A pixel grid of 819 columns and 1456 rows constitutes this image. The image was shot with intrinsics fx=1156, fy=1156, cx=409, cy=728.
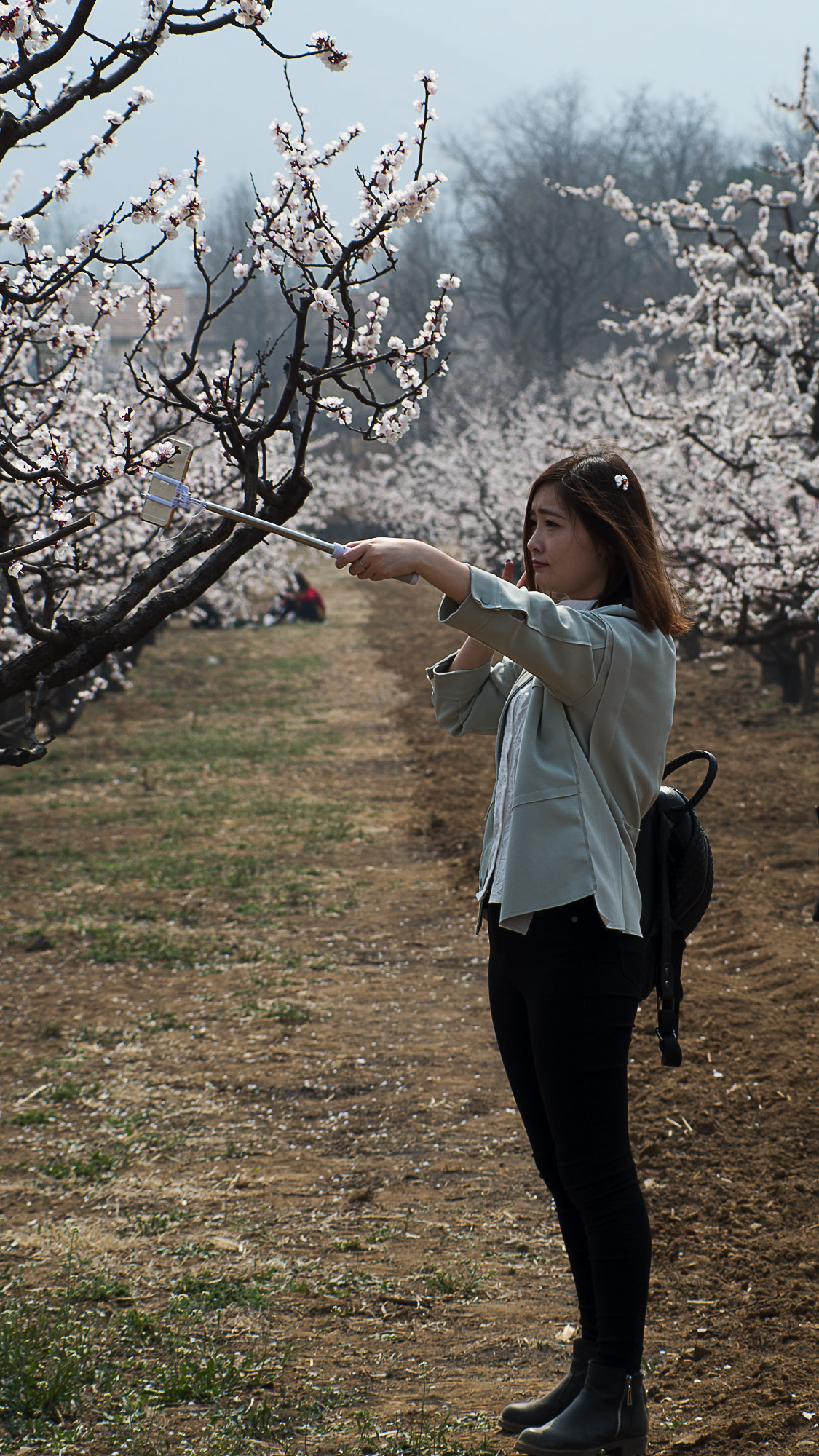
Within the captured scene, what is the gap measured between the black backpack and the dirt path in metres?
1.02

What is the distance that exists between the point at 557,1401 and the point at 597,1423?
180 mm

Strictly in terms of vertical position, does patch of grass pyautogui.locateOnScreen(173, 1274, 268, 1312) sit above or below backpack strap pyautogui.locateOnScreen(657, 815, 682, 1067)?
below

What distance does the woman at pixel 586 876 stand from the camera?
2.20 meters

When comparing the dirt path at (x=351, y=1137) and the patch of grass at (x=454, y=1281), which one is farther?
the patch of grass at (x=454, y=1281)

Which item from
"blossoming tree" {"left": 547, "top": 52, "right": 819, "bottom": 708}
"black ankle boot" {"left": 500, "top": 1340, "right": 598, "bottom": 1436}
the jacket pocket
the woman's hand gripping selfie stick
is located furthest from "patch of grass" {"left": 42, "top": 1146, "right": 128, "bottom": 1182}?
"blossoming tree" {"left": 547, "top": 52, "right": 819, "bottom": 708}

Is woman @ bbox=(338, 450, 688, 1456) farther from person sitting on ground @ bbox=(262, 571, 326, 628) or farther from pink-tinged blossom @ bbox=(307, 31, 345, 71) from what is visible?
person sitting on ground @ bbox=(262, 571, 326, 628)

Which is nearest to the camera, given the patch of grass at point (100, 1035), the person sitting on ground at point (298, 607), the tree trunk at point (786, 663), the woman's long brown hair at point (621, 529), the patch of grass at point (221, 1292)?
the woman's long brown hair at point (621, 529)

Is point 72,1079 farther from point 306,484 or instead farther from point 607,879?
point 607,879

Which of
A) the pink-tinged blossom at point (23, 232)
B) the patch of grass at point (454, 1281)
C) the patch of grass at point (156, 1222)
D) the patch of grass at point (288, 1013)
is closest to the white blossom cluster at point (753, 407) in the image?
the patch of grass at point (288, 1013)

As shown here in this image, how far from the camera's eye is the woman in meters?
2.20

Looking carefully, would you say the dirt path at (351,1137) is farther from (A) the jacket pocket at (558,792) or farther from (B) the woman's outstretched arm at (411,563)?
(B) the woman's outstretched arm at (411,563)

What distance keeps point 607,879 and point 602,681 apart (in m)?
0.38

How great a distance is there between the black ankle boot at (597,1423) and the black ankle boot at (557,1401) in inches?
2.9

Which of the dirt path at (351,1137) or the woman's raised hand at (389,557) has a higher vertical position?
the woman's raised hand at (389,557)
